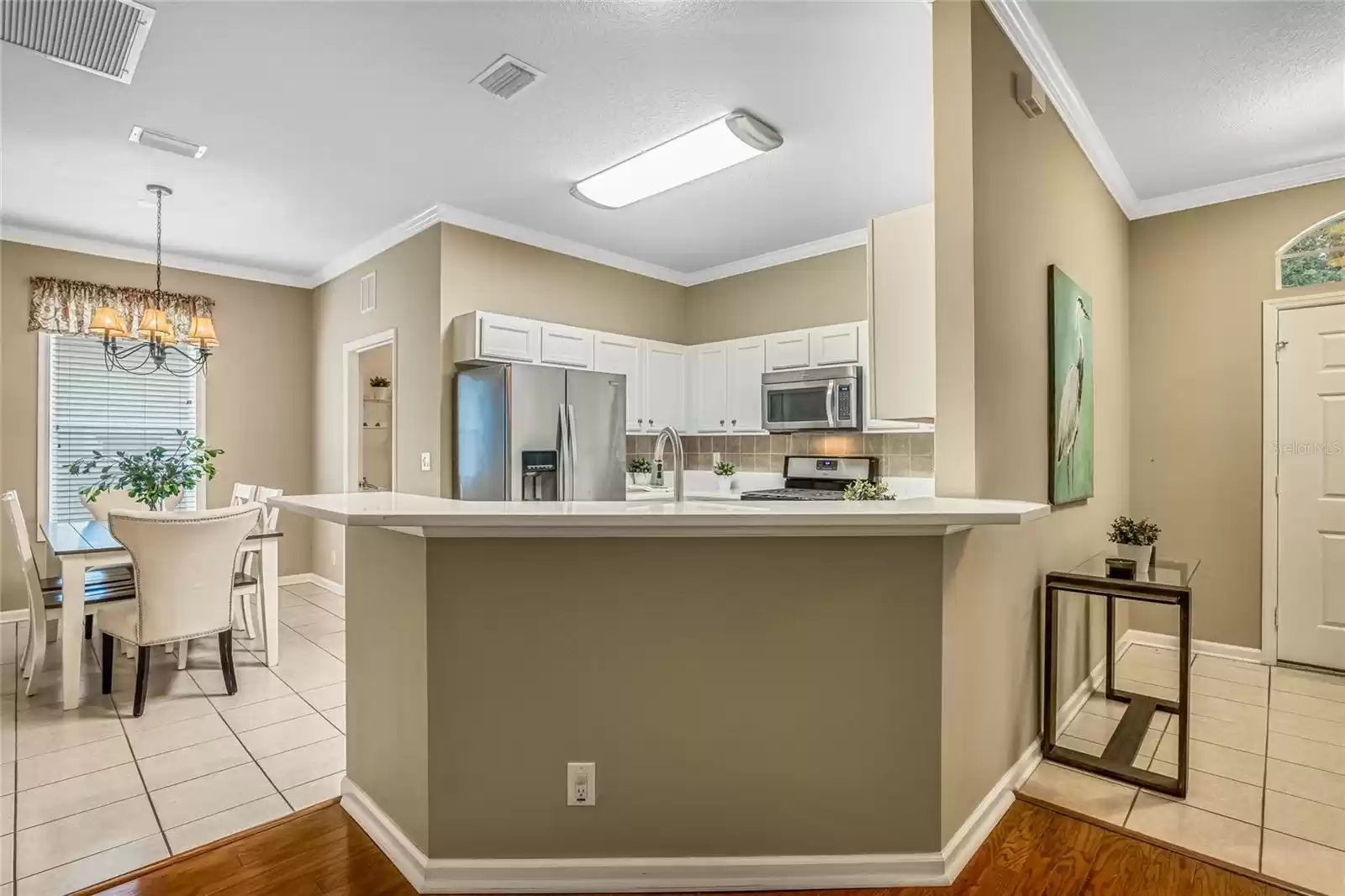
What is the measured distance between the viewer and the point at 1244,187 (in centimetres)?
373

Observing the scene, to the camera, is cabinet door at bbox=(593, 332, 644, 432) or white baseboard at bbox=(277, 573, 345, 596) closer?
cabinet door at bbox=(593, 332, 644, 432)

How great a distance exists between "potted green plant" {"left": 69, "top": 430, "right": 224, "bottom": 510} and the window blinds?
6 centimetres

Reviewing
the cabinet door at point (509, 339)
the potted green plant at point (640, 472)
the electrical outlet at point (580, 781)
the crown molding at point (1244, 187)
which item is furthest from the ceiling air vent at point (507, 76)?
the crown molding at point (1244, 187)

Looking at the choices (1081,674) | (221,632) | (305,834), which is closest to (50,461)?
(221,632)

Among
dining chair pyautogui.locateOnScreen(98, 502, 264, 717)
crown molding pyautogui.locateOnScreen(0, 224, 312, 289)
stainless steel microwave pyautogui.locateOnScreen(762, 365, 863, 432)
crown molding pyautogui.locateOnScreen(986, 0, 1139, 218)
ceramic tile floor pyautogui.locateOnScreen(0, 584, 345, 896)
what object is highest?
crown molding pyautogui.locateOnScreen(986, 0, 1139, 218)

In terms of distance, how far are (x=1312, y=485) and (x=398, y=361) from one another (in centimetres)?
544

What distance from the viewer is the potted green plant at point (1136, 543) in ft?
9.00

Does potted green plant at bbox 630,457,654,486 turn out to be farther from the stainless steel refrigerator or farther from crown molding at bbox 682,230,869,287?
crown molding at bbox 682,230,869,287

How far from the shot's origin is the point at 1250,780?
242 centimetres

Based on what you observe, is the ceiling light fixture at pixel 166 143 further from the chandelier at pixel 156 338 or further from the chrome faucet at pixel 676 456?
the chrome faucet at pixel 676 456

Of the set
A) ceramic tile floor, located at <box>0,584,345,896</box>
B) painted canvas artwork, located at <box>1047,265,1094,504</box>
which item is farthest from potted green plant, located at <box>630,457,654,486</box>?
painted canvas artwork, located at <box>1047,265,1094,504</box>

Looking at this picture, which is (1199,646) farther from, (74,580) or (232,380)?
(232,380)

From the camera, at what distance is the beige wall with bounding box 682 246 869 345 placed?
4.76m

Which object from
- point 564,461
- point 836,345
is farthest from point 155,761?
point 836,345
